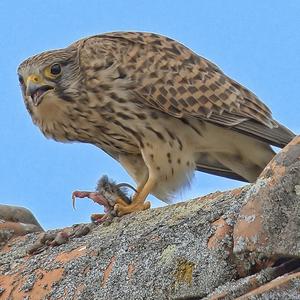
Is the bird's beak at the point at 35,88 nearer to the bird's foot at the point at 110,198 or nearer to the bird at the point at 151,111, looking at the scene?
the bird at the point at 151,111

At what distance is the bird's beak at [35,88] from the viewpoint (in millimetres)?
5078

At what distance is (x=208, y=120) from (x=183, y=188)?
0.39m

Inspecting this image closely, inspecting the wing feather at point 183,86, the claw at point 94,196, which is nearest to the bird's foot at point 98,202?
the claw at point 94,196

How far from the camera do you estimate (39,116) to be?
5.22 metres

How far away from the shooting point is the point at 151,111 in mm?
4965

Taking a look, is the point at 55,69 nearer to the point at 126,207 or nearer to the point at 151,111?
the point at 151,111

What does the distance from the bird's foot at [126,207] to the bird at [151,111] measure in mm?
420

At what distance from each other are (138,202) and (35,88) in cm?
109

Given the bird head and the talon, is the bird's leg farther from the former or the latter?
the bird head

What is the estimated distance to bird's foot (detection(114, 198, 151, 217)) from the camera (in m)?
3.89

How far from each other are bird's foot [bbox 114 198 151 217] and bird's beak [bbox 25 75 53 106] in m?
1.04

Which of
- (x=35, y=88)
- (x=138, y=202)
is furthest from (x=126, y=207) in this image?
(x=35, y=88)

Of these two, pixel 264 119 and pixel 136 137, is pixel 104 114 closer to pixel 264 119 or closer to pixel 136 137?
pixel 136 137

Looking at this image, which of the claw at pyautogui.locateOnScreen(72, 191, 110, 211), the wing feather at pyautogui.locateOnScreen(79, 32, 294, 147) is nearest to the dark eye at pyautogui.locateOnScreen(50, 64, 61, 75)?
the wing feather at pyautogui.locateOnScreen(79, 32, 294, 147)
